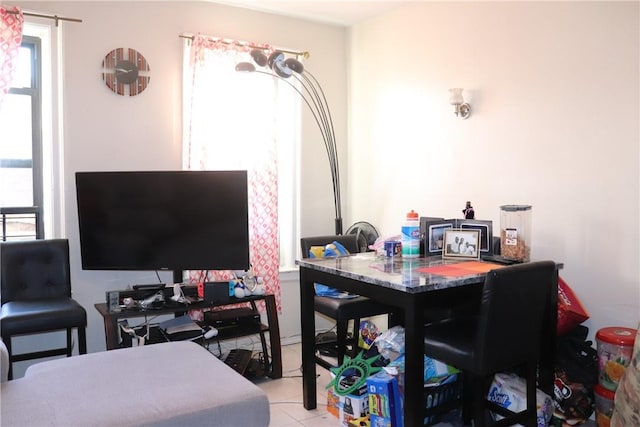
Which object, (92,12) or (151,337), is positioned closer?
(151,337)

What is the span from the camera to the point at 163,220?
10.6ft

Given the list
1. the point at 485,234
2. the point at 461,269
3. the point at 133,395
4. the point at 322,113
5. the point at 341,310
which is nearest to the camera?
the point at 133,395

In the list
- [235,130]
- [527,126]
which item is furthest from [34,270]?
[527,126]

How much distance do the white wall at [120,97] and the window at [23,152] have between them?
0.86 feet

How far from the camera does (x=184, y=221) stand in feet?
10.7

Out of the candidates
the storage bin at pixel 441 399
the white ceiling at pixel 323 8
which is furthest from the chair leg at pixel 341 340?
the white ceiling at pixel 323 8

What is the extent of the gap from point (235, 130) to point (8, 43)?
59.0 inches

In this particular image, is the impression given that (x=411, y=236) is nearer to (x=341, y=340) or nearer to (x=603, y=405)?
(x=341, y=340)

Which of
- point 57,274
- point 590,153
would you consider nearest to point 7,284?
point 57,274

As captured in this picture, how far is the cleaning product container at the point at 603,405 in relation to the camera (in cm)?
250

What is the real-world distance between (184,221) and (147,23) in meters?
1.46

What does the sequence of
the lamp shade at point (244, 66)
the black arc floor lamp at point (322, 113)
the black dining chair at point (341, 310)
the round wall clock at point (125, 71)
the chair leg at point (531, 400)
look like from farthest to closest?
the black arc floor lamp at point (322, 113) < the lamp shade at point (244, 66) < the round wall clock at point (125, 71) < the black dining chair at point (341, 310) < the chair leg at point (531, 400)

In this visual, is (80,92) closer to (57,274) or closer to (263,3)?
(57,274)

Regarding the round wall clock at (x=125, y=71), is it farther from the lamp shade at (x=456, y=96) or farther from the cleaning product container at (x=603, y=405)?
the cleaning product container at (x=603, y=405)
